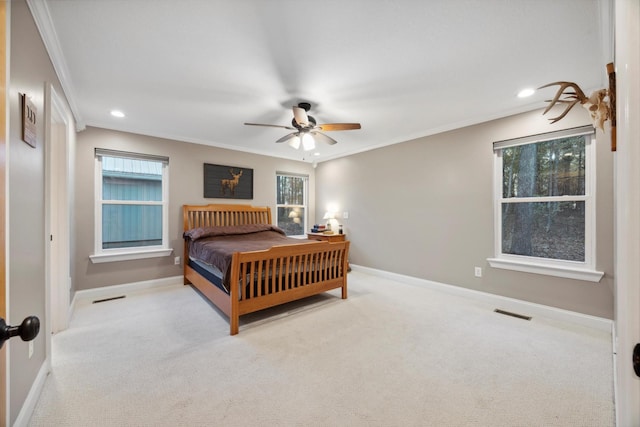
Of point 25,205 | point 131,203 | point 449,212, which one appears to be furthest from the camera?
point 131,203

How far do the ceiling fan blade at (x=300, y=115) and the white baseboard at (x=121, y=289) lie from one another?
126 inches

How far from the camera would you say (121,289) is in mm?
3666

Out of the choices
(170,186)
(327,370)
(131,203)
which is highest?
(170,186)

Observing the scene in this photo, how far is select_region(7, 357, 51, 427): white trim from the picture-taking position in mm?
1368

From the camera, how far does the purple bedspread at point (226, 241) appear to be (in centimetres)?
292

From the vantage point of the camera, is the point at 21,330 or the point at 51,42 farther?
the point at 51,42

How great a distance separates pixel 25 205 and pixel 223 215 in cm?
310

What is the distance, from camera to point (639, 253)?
54 centimetres

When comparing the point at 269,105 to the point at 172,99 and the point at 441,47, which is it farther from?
the point at 441,47

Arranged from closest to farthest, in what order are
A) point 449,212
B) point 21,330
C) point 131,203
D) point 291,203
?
point 21,330, point 449,212, point 131,203, point 291,203

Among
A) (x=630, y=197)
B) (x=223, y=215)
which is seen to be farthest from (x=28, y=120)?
(x=223, y=215)

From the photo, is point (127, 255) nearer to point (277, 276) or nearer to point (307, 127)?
point (277, 276)

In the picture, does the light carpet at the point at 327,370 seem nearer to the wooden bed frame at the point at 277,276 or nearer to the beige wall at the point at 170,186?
the wooden bed frame at the point at 277,276

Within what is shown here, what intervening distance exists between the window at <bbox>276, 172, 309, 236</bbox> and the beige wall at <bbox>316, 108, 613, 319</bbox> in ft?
3.40
